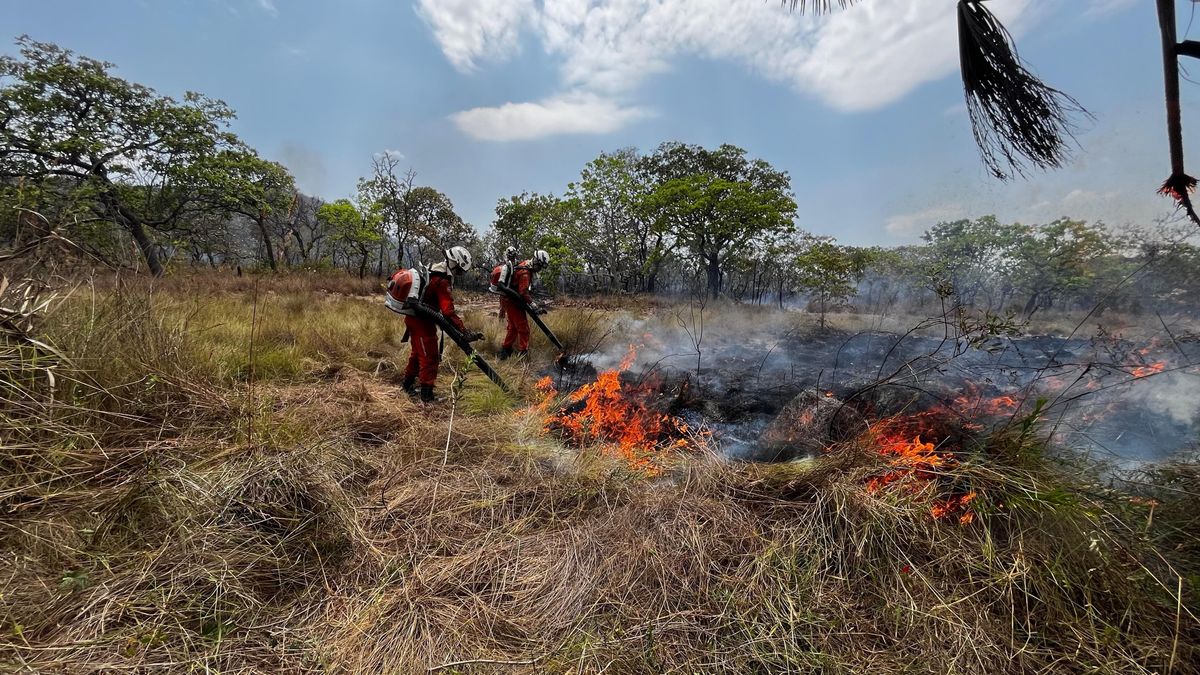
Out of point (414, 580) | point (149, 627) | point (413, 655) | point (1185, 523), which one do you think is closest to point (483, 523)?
point (414, 580)

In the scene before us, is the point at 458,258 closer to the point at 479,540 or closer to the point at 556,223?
the point at 479,540

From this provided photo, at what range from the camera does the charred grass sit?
164 centimetres

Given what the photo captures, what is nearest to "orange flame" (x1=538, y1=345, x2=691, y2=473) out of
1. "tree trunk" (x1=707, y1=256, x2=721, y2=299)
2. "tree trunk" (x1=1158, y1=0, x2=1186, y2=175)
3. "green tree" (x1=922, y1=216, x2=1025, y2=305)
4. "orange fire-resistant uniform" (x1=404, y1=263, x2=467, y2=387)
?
"orange fire-resistant uniform" (x1=404, y1=263, x2=467, y2=387)

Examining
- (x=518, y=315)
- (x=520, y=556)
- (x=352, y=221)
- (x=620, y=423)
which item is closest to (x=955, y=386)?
(x=620, y=423)

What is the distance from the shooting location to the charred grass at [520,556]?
5.39ft

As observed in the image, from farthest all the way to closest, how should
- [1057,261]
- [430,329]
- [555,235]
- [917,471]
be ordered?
1. [555,235]
2. [1057,261]
3. [430,329]
4. [917,471]

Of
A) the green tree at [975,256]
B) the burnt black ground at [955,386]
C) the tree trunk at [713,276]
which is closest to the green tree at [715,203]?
the tree trunk at [713,276]

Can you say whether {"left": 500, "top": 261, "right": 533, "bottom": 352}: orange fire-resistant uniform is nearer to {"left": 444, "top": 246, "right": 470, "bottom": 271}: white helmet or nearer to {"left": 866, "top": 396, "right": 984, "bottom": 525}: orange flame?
{"left": 444, "top": 246, "right": 470, "bottom": 271}: white helmet

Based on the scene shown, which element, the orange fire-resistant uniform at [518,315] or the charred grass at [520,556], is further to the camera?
the orange fire-resistant uniform at [518,315]

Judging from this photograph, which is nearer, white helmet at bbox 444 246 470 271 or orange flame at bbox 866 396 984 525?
orange flame at bbox 866 396 984 525

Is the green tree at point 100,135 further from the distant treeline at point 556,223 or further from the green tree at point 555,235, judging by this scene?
the green tree at point 555,235

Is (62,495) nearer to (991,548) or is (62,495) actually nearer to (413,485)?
(413,485)

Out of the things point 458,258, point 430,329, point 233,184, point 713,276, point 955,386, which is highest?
point 233,184

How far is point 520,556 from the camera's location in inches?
92.4
